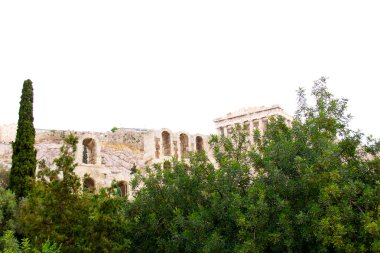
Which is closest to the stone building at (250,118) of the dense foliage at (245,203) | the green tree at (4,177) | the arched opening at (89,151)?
the arched opening at (89,151)

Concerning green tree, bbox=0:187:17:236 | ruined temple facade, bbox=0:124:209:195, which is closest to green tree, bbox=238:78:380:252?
green tree, bbox=0:187:17:236

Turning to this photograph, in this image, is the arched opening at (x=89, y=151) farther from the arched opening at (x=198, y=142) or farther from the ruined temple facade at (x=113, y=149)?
the arched opening at (x=198, y=142)

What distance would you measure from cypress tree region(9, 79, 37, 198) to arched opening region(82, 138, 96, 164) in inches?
402

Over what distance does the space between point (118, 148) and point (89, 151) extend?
3501 millimetres

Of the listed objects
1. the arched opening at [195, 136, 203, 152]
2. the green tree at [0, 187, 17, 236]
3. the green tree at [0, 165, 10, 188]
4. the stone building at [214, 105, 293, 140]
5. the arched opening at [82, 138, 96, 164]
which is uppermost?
the stone building at [214, 105, 293, 140]

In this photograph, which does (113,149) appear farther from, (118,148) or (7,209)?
(7,209)

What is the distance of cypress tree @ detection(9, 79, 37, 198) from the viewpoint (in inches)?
925

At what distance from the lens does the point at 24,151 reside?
24.4m

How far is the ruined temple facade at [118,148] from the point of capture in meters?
34.5

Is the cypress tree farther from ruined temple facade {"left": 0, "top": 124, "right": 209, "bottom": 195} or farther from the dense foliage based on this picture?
the dense foliage

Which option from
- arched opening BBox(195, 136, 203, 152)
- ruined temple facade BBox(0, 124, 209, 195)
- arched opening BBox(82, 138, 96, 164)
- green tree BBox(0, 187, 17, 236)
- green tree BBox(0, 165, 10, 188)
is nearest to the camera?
green tree BBox(0, 187, 17, 236)

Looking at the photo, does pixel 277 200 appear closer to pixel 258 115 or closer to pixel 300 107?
pixel 300 107

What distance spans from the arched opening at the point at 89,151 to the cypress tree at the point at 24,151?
33.5 ft

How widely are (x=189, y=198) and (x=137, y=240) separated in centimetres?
213
